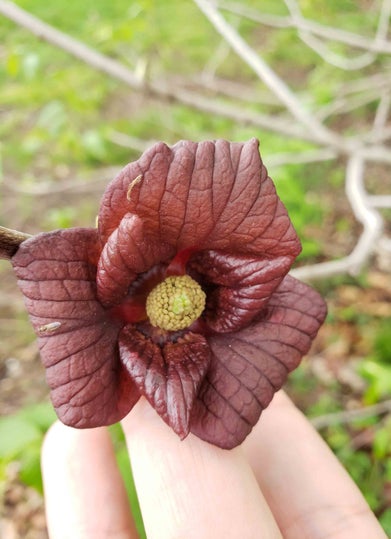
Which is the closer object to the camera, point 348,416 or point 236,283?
point 236,283

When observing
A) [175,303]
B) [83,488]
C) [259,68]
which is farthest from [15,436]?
[259,68]

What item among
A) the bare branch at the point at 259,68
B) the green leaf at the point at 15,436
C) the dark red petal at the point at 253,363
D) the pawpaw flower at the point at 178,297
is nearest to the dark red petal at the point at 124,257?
the pawpaw flower at the point at 178,297

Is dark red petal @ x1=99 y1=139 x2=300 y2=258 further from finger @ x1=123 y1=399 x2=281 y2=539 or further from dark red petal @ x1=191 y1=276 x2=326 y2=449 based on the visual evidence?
finger @ x1=123 y1=399 x2=281 y2=539

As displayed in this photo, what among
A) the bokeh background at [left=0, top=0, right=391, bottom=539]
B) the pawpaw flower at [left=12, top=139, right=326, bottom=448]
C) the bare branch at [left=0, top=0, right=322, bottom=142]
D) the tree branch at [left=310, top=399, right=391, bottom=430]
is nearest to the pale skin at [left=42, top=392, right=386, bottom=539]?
the bokeh background at [left=0, top=0, right=391, bottom=539]

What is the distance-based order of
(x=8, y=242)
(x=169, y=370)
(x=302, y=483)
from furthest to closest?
(x=302, y=483) < (x=169, y=370) < (x=8, y=242)

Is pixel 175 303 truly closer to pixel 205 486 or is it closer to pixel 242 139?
pixel 205 486

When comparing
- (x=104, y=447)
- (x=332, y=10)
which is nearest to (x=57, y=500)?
(x=104, y=447)

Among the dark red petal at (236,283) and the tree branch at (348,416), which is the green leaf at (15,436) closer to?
the dark red petal at (236,283)
